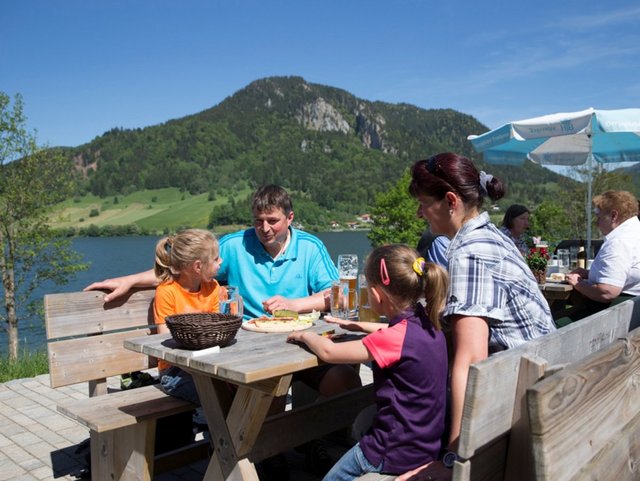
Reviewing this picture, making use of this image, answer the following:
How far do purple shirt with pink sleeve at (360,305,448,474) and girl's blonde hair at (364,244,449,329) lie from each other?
9 centimetres

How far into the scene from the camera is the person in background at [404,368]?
6.55ft

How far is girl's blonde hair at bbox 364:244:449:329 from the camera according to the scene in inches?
80.2

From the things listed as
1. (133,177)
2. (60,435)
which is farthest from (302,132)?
(60,435)

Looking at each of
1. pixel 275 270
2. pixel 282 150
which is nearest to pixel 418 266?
pixel 275 270

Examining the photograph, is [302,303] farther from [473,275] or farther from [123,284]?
[473,275]

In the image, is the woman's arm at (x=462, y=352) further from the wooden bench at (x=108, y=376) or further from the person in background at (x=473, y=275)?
the wooden bench at (x=108, y=376)

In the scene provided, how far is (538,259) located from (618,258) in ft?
3.46

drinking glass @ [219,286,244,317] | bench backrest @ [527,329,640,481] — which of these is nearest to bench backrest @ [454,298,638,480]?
bench backrest @ [527,329,640,481]

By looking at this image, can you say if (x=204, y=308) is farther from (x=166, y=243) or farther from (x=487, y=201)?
(x=487, y=201)

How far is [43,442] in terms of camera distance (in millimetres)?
3795

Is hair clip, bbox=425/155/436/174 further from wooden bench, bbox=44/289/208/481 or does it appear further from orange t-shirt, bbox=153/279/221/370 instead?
wooden bench, bbox=44/289/208/481

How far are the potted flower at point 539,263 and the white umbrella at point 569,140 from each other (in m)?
2.25

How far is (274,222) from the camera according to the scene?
338 cm

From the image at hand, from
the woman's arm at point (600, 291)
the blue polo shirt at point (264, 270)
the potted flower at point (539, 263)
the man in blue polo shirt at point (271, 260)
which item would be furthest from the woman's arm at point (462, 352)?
the potted flower at point (539, 263)
